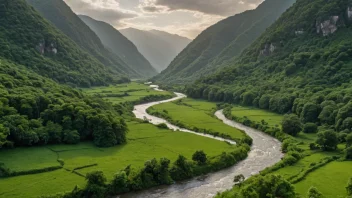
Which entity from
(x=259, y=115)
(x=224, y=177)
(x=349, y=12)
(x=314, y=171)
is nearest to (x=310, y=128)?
(x=259, y=115)

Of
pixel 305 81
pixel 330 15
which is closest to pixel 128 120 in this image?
pixel 305 81

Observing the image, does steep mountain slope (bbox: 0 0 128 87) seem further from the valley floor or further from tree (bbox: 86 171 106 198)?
tree (bbox: 86 171 106 198)

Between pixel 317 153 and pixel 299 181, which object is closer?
pixel 299 181

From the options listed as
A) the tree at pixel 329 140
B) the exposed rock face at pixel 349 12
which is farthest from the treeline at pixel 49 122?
the exposed rock face at pixel 349 12

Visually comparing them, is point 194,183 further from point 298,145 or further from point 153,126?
point 153,126

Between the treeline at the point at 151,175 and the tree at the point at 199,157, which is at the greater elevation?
the tree at the point at 199,157

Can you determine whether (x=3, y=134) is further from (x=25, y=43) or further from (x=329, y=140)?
(x=25, y=43)

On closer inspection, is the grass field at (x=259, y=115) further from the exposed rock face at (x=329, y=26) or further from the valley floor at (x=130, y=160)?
the exposed rock face at (x=329, y=26)
